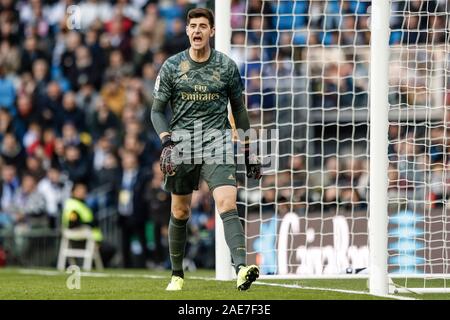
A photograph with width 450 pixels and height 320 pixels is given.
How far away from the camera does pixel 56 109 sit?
21641 millimetres

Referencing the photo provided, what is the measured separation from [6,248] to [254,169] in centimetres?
1038

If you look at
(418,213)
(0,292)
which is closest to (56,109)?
(418,213)

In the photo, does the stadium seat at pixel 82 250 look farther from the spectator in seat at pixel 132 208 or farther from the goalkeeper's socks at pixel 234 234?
the goalkeeper's socks at pixel 234 234

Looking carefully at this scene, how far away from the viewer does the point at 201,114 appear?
34.2 feet

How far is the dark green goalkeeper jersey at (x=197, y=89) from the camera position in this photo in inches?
411

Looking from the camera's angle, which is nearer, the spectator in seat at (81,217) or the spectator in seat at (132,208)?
the spectator in seat at (81,217)

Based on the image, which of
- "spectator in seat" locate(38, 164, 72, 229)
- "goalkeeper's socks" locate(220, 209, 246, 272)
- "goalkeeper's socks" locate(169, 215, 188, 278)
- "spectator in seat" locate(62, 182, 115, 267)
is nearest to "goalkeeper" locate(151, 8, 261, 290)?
"goalkeeper's socks" locate(220, 209, 246, 272)

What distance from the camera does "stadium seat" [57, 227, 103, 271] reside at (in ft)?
61.6

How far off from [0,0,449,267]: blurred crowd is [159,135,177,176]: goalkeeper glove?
5.71 metres

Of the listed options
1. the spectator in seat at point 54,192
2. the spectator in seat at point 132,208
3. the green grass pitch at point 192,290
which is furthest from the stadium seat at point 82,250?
the green grass pitch at point 192,290

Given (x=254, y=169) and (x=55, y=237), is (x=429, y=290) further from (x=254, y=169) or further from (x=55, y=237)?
(x=55, y=237)

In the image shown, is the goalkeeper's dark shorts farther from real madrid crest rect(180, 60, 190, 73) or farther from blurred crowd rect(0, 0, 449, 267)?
blurred crowd rect(0, 0, 449, 267)

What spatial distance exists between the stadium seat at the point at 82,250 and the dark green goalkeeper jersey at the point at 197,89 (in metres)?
8.56

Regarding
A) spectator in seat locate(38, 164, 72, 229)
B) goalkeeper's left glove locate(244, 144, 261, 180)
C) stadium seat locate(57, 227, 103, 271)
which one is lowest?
stadium seat locate(57, 227, 103, 271)
